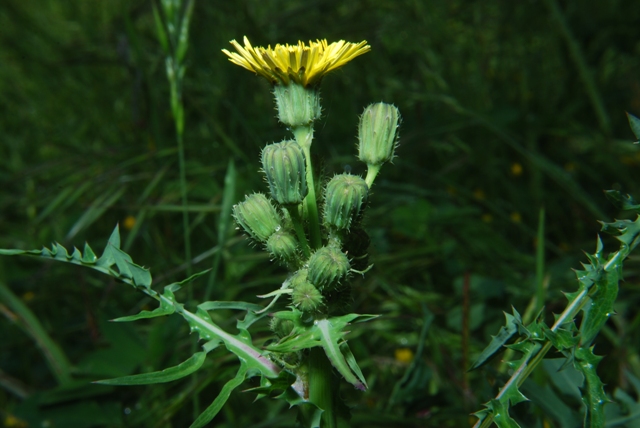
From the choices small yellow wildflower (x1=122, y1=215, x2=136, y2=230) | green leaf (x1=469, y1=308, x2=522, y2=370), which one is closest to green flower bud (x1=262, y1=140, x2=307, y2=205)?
green leaf (x1=469, y1=308, x2=522, y2=370)

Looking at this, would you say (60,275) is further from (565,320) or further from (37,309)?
(565,320)

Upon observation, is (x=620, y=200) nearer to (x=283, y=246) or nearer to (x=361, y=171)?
(x=283, y=246)

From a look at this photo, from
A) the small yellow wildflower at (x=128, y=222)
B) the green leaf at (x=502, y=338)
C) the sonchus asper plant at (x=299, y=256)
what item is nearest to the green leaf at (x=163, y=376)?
the sonchus asper plant at (x=299, y=256)

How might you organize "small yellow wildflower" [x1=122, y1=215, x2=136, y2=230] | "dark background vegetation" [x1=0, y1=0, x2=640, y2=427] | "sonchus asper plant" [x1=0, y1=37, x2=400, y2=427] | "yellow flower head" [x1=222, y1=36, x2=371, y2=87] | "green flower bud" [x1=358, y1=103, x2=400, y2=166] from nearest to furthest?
"sonchus asper plant" [x1=0, y1=37, x2=400, y2=427] → "yellow flower head" [x1=222, y1=36, x2=371, y2=87] → "green flower bud" [x1=358, y1=103, x2=400, y2=166] → "dark background vegetation" [x1=0, y1=0, x2=640, y2=427] → "small yellow wildflower" [x1=122, y1=215, x2=136, y2=230]

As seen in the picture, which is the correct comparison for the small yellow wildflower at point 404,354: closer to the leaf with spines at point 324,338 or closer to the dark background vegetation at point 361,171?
the dark background vegetation at point 361,171

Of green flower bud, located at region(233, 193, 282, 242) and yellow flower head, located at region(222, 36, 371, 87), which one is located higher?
yellow flower head, located at region(222, 36, 371, 87)

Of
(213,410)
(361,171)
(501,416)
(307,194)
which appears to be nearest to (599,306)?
(501,416)

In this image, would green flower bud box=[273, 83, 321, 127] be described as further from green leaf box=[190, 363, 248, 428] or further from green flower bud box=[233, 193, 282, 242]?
green leaf box=[190, 363, 248, 428]

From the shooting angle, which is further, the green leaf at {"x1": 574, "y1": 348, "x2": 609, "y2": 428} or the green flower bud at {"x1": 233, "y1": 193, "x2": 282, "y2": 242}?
the green flower bud at {"x1": 233, "y1": 193, "x2": 282, "y2": 242}
